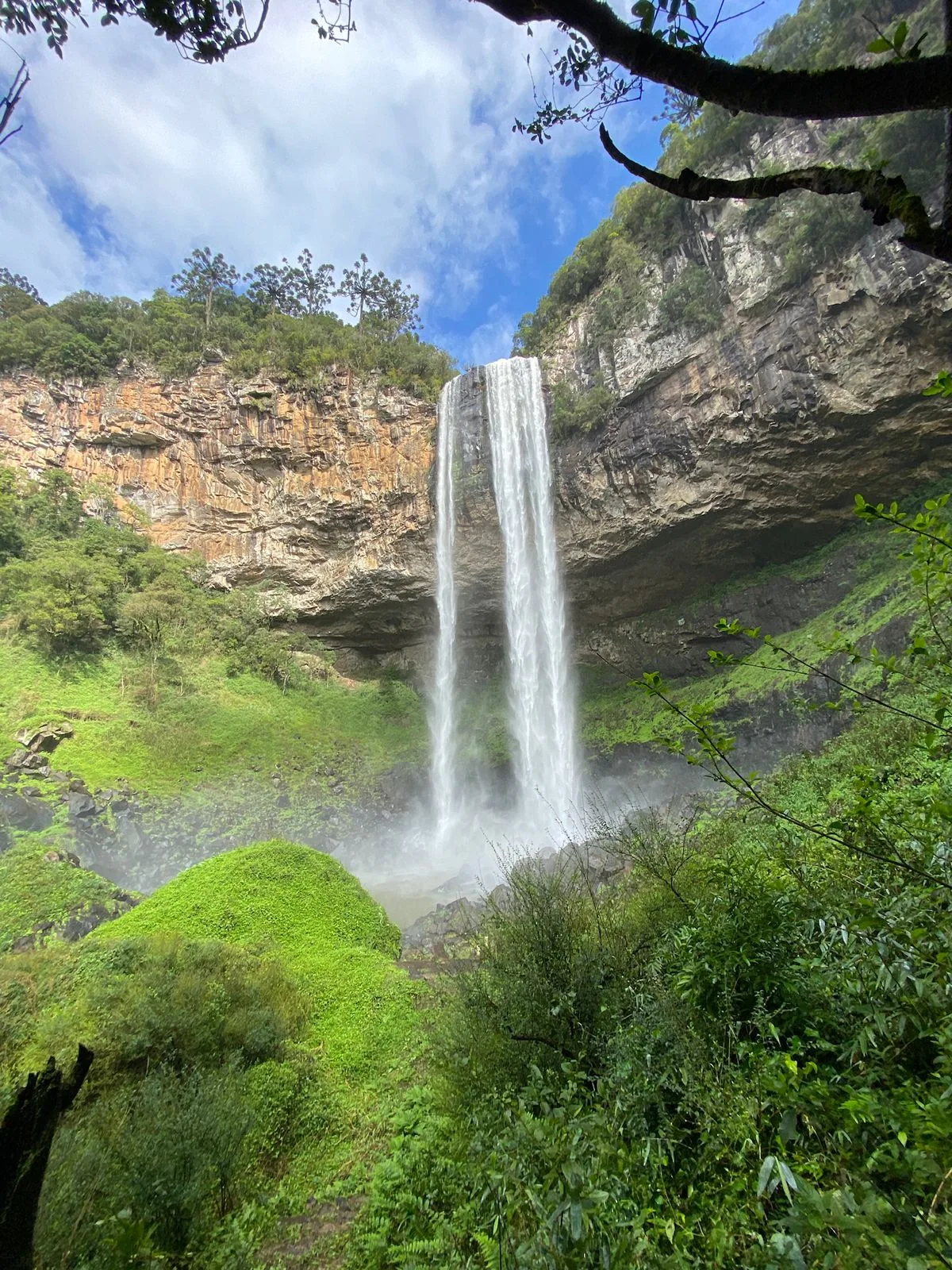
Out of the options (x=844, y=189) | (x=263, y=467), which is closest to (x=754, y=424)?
(x=844, y=189)

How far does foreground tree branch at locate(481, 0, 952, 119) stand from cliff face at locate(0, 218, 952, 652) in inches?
585

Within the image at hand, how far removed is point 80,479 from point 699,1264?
88.8ft

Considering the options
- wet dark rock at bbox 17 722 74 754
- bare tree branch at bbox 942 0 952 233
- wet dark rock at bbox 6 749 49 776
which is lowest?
wet dark rock at bbox 6 749 49 776

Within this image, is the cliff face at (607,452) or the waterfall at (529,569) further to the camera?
the waterfall at (529,569)

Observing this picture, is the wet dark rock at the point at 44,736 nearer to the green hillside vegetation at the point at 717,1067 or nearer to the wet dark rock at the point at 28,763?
the wet dark rock at the point at 28,763

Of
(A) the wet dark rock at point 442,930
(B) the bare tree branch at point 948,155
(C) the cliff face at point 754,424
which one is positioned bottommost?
(A) the wet dark rock at point 442,930

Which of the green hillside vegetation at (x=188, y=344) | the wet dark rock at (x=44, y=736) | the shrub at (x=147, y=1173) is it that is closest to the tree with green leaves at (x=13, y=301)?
the green hillside vegetation at (x=188, y=344)

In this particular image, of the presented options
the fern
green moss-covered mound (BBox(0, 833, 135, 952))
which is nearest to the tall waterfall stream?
green moss-covered mound (BBox(0, 833, 135, 952))

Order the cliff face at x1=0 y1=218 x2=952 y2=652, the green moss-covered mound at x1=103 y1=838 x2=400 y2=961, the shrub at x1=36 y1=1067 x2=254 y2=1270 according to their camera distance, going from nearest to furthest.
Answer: the shrub at x1=36 y1=1067 x2=254 y2=1270 → the green moss-covered mound at x1=103 y1=838 x2=400 y2=961 → the cliff face at x1=0 y1=218 x2=952 y2=652

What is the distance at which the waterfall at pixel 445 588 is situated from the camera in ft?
68.2

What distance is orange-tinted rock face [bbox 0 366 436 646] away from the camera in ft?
71.1

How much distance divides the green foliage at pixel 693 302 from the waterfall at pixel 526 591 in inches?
195

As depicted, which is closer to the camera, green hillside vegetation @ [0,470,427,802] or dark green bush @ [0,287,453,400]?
green hillside vegetation @ [0,470,427,802]

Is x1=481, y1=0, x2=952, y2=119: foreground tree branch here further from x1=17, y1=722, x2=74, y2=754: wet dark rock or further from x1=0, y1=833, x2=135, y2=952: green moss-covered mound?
x1=17, y1=722, x2=74, y2=754: wet dark rock
